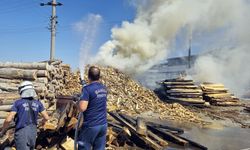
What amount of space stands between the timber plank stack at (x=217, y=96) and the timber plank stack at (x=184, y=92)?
81 cm

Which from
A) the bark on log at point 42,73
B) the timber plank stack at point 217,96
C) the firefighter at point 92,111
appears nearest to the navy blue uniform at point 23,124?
the firefighter at point 92,111

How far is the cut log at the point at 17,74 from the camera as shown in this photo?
15172 mm

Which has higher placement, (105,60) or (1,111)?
(105,60)

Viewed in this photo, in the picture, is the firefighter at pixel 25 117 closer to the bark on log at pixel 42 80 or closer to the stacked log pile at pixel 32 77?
the stacked log pile at pixel 32 77

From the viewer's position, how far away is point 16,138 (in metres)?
5.89

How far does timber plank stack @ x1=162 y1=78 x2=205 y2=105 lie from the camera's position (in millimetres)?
21344

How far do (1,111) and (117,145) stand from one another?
425 cm

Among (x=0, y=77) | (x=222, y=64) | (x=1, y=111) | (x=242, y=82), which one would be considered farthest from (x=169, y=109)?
(x=242, y=82)

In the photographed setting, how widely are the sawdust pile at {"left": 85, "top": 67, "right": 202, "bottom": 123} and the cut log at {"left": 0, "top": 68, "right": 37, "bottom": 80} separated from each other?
4.22 meters

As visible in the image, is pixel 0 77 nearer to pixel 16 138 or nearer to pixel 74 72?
pixel 74 72

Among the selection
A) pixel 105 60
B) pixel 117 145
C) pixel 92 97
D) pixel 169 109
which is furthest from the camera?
pixel 105 60

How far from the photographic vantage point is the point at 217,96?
22.1m

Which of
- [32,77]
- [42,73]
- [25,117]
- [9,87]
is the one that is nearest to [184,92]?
[42,73]

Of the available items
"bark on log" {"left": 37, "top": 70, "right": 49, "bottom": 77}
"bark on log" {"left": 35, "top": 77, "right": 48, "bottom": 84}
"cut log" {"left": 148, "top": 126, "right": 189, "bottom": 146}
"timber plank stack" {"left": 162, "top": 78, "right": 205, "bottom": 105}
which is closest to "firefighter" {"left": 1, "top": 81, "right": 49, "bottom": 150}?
"cut log" {"left": 148, "top": 126, "right": 189, "bottom": 146}
